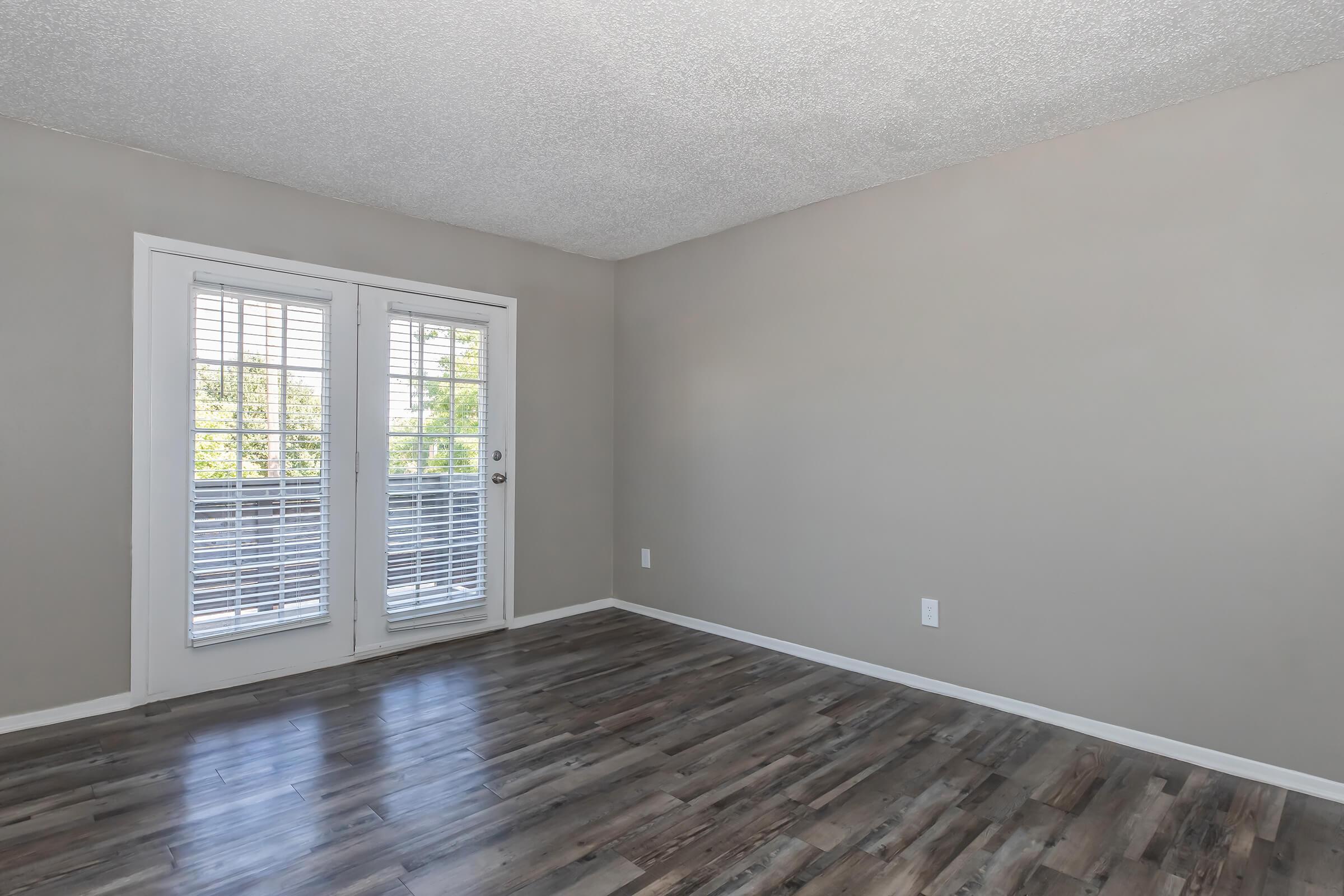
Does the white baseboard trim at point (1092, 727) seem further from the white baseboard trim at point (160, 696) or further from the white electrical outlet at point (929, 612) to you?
the white baseboard trim at point (160, 696)

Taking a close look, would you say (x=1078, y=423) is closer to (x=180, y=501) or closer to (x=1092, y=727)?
(x=1092, y=727)

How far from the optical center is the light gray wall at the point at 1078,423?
2.48 metres

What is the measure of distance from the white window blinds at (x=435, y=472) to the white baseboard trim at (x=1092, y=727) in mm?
1660

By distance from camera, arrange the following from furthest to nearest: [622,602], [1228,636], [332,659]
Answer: [622,602] → [332,659] → [1228,636]

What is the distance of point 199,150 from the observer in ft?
10.3

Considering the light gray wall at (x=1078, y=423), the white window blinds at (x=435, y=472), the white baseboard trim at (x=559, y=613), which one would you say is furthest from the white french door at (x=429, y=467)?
the light gray wall at (x=1078, y=423)

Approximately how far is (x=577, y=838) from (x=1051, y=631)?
6.94 feet

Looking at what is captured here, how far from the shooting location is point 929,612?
3396 mm

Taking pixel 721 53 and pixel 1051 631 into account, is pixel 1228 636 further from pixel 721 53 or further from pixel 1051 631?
pixel 721 53

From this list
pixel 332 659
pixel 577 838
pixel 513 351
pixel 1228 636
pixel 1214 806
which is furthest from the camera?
pixel 513 351

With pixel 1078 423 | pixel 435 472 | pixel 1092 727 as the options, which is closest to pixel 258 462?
pixel 435 472

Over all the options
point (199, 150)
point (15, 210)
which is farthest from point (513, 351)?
point (15, 210)

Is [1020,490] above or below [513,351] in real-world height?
below

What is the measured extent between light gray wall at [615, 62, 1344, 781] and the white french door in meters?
1.44
